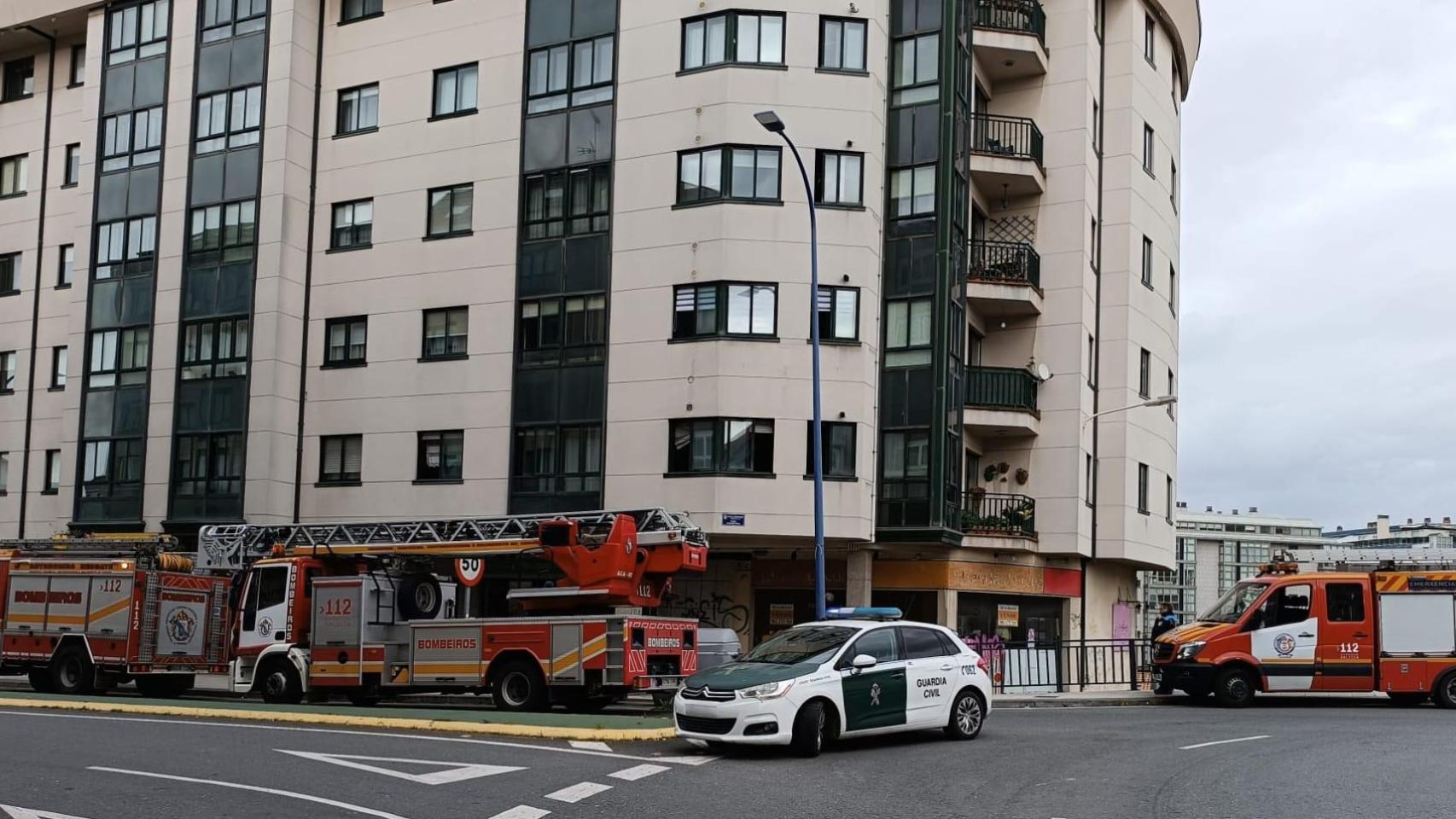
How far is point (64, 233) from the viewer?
4200 centimetres

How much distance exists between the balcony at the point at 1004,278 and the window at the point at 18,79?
28784 millimetres

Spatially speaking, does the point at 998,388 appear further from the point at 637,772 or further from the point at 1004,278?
the point at 637,772

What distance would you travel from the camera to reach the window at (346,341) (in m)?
36.3

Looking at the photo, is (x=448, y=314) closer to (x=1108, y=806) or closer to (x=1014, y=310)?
(x=1014, y=310)

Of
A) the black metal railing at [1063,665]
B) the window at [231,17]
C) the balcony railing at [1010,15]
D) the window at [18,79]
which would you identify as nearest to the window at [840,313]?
the black metal railing at [1063,665]

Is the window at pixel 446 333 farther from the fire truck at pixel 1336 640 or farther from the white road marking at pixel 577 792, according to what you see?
the white road marking at pixel 577 792

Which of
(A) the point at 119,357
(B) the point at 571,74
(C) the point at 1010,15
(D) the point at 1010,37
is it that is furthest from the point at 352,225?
(C) the point at 1010,15

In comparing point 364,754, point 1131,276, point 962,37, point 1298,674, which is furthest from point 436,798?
point 1131,276

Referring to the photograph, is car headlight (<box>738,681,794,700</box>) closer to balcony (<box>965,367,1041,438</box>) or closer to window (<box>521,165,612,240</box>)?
window (<box>521,165,612,240</box>)

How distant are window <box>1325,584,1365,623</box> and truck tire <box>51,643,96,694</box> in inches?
841

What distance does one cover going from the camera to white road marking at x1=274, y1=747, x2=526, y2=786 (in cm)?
1288

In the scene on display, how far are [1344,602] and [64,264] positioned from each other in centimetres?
3517

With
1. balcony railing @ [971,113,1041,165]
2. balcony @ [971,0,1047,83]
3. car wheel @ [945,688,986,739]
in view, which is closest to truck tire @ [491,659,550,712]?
car wheel @ [945,688,986,739]

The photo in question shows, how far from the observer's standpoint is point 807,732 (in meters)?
15.1
